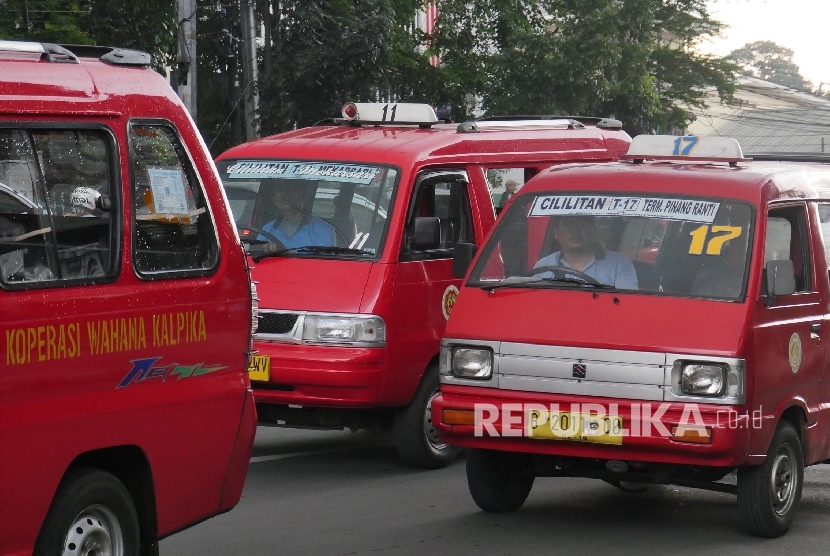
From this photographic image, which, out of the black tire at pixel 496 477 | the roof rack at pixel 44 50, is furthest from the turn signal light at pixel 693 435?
the roof rack at pixel 44 50

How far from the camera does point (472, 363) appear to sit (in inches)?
287

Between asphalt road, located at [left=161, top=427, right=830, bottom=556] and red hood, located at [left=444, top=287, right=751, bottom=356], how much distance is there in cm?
103

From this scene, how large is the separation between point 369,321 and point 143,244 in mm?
3564

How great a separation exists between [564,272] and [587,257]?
0.17 m

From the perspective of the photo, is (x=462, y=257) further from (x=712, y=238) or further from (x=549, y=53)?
(x=549, y=53)

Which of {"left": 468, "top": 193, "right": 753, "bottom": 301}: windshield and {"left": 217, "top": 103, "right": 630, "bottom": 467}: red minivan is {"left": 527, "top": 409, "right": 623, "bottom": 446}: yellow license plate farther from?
{"left": 217, "top": 103, "right": 630, "bottom": 467}: red minivan

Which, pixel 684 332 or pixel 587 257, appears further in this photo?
pixel 587 257

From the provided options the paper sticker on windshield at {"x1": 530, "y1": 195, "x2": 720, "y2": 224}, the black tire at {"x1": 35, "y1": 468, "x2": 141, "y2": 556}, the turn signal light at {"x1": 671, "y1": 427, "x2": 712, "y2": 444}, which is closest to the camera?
the black tire at {"x1": 35, "y1": 468, "x2": 141, "y2": 556}

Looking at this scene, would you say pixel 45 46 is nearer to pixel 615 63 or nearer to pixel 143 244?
pixel 143 244

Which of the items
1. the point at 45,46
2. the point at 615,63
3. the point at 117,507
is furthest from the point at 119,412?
the point at 615,63

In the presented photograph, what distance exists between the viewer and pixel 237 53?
2512 cm

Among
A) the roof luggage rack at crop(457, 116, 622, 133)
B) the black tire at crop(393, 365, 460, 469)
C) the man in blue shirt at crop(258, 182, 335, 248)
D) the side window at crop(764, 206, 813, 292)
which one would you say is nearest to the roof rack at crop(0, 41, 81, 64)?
the side window at crop(764, 206, 813, 292)

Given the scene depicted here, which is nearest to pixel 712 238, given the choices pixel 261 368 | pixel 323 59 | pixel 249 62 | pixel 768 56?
pixel 261 368

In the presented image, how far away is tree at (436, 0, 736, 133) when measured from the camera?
1180 inches
